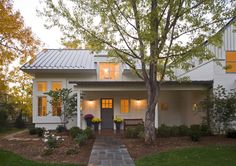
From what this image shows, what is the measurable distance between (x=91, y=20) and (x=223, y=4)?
5.41m

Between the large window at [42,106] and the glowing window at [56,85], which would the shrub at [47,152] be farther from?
the glowing window at [56,85]

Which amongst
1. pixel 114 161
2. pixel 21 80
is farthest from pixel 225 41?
pixel 21 80

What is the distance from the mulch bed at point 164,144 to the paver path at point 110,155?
14.5 inches

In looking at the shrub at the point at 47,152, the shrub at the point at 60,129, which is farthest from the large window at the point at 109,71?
the shrub at the point at 47,152

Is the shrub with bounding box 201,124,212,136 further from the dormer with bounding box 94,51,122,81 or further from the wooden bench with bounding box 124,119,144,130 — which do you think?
the dormer with bounding box 94,51,122,81

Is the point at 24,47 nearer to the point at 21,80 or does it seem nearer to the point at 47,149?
the point at 47,149

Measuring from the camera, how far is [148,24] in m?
10.5

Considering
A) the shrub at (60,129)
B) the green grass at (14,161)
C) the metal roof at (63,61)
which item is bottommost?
the shrub at (60,129)

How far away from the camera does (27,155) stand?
31.4ft

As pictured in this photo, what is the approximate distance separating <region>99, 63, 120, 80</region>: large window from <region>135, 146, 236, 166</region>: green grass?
372 inches

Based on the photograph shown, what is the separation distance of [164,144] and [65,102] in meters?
7.29

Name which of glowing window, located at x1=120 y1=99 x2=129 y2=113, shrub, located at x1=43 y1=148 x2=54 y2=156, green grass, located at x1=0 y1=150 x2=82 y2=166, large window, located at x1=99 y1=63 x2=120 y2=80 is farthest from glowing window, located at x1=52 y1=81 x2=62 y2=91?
green grass, located at x1=0 y1=150 x2=82 y2=166

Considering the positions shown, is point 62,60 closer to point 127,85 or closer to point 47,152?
point 127,85

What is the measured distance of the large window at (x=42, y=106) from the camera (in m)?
17.6
